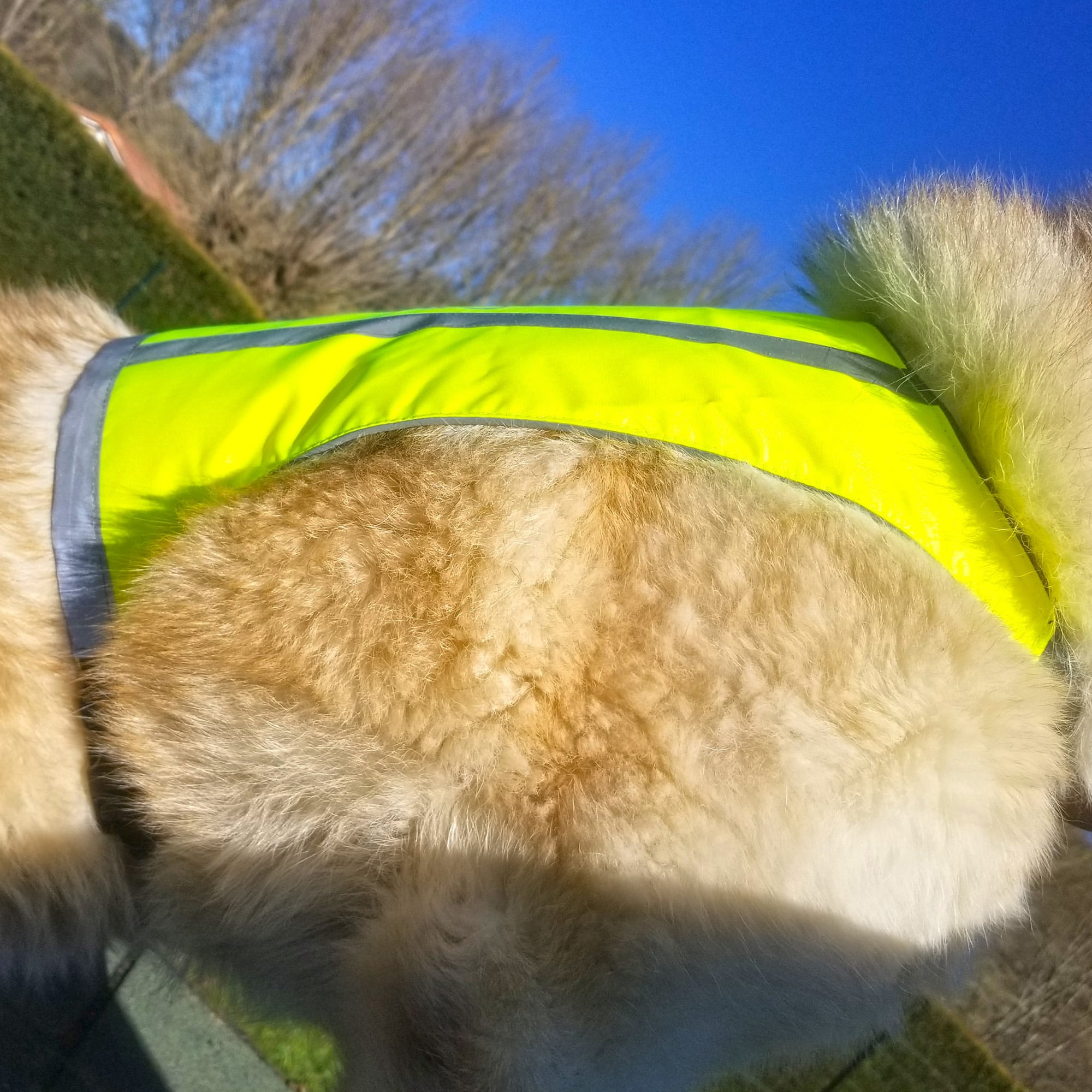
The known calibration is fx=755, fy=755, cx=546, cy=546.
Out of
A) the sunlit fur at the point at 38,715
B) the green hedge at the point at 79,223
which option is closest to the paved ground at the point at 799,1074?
the sunlit fur at the point at 38,715

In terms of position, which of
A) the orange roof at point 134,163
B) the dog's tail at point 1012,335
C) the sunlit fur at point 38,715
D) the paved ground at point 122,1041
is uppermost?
the dog's tail at point 1012,335

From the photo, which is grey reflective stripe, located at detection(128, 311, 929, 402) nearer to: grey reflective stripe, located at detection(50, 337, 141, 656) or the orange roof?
grey reflective stripe, located at detection(50, 337, 141, 656)

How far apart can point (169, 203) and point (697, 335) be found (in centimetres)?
578

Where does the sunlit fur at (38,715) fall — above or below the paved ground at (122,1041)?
above

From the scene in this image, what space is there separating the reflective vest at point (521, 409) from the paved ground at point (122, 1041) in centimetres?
146

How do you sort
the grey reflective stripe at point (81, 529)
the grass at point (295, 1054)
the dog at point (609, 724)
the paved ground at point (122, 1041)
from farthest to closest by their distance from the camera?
1. the grass at point (295, 1054)
2. the paved ground at point (122, 1041)
3. the grey reflective stripe at point (81, 529)
4. the dog at point (609, 724)

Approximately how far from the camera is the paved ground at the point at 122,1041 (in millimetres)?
2025

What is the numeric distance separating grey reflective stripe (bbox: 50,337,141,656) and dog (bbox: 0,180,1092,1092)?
0.44 ft

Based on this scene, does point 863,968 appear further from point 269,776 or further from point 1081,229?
point 1081,229

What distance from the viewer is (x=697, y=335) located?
3.34ft

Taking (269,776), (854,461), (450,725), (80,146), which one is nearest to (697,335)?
(854,461)

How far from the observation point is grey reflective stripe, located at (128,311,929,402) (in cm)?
100

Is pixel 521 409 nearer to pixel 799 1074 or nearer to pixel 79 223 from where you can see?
pixel 799 1074

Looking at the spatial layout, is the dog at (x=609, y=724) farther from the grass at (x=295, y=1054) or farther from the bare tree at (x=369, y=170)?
the bare tree at (x=369, y=170)
